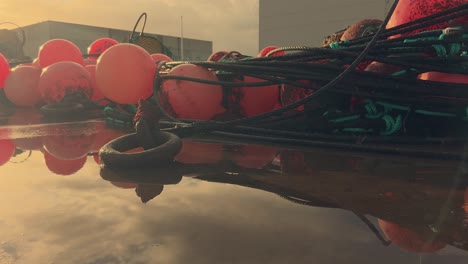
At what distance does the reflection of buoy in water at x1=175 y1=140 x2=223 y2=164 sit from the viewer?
85.2 inches

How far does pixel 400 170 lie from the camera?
186 cm

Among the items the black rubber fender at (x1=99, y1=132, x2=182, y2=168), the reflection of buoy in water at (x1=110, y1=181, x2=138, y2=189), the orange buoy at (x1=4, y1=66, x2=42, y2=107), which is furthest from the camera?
the orange buoy at (x1=4, y1=66, x2=42, y2=107)

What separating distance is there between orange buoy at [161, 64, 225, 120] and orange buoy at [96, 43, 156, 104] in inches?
15.1

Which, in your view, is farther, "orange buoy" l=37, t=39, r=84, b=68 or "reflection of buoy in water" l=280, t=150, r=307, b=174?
"orange buoy" l=37, t=39, r=84, b=68

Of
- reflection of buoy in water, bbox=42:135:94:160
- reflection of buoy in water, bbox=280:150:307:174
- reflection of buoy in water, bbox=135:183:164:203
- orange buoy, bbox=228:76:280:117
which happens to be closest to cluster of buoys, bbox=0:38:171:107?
reflection of buoy in water, bbox=42:135:94:160

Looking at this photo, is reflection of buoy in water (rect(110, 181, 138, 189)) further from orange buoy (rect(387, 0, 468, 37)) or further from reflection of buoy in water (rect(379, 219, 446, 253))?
orange buoy (rect(387, 0, 468, 37))

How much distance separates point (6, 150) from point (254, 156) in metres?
1.85

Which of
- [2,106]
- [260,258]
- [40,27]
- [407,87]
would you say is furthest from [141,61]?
[40,27]

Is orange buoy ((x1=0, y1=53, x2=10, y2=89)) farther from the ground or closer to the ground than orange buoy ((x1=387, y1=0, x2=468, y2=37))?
closer to the ground

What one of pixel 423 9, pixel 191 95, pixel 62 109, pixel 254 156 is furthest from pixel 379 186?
pixel 62 109

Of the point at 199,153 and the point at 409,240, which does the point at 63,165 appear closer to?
the point at 199,153

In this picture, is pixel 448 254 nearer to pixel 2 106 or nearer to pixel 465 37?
pixel 465 37

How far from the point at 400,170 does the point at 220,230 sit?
3.74 ft

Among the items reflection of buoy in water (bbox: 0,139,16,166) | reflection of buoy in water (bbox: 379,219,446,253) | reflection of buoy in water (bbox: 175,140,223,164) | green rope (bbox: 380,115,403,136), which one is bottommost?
reflection of buoy in water (bbox: 0,139,16,166)
